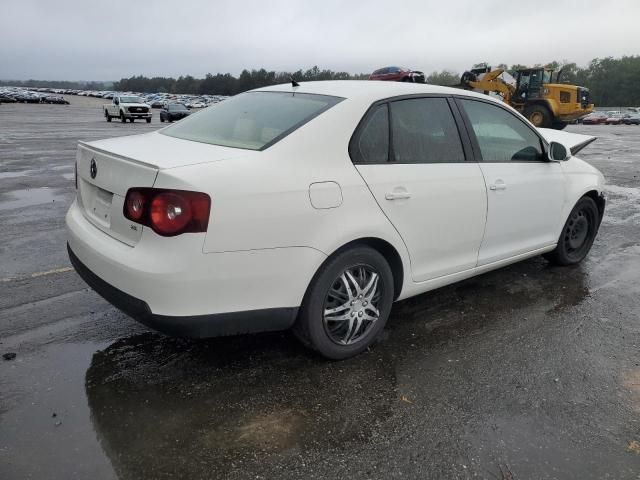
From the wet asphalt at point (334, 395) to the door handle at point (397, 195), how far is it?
1.02 metres

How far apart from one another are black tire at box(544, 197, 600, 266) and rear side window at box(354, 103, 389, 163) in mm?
2480

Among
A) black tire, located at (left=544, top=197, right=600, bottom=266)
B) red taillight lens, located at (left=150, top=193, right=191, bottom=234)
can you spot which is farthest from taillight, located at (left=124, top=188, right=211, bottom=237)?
black tire, located at (left=544, top=197, right=600, bottom=266)

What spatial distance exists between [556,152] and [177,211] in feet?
11.2

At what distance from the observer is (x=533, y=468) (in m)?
2.43

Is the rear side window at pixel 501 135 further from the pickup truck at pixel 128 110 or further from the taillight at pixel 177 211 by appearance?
the pickup truck at pixel 128 110

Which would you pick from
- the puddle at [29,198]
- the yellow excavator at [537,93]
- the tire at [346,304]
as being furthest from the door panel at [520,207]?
the yellow excavator at [537,93]

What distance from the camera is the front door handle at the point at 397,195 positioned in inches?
127

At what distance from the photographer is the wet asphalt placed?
7.95 ft

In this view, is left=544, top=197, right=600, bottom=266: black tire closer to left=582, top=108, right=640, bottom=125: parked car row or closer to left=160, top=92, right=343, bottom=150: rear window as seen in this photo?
left=160, top=92, right=343, bottom=150: rear window

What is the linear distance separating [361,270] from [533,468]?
1377mm

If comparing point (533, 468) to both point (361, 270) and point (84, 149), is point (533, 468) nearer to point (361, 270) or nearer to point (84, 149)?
point (361, 270)

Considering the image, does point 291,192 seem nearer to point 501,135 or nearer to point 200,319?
point 200,319

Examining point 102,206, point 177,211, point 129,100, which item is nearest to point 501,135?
point 177,211

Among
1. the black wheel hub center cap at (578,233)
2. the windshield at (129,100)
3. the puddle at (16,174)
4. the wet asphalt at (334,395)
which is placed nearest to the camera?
the wet asphalt at (334,395)
